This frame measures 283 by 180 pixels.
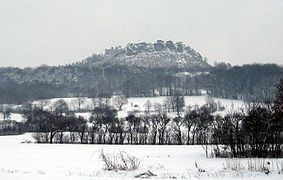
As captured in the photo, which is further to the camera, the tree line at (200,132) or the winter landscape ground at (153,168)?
the tree line at (200,132)

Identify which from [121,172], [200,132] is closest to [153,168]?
[121,172]

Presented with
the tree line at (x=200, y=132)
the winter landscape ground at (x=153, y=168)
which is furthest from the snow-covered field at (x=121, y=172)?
the tree line at (x=200, y=132)

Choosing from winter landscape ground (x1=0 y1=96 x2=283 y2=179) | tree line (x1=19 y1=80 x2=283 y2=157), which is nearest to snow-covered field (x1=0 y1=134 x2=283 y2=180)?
winter landscape ground (x1=0 y1=96 x2=283 y2=179)

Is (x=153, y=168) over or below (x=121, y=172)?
below

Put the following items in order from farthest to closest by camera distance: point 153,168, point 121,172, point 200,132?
point 200,132 < point 153,168 < point 121,172

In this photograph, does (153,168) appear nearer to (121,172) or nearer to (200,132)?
(121,172)

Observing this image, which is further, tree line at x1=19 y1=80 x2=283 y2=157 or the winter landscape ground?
tree line at x1=19 y1=80 x2=283 y2=157

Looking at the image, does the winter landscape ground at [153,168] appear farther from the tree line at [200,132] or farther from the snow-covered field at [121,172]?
the tree line at [200,132]

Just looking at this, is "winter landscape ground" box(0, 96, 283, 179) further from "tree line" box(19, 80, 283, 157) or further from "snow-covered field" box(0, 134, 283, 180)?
"tree line" box(19, 80, 283, 157)

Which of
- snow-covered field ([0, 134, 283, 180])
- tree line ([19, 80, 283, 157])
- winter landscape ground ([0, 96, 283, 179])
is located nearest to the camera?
snow-covered field ([0, 134, 283, 180])

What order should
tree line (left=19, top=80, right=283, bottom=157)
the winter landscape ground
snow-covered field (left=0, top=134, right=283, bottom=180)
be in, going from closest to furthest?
snow-covered field (left=0, top=134, right=283, bottom=180) < the winter landscape ground < tree line (left=19, top=80, right=283, bottom=157)

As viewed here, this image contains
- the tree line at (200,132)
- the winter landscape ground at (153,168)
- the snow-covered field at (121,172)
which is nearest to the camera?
the snow-covered field at (121,172)

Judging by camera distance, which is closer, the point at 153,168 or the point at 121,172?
the point at 121,172

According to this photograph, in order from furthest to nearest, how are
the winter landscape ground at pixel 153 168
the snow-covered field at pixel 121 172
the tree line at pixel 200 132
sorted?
1. the tree line at pixel 200 132
2. the winter landscape ground at pixel 153 168
3. the snow-covered field at pixel 121 172
